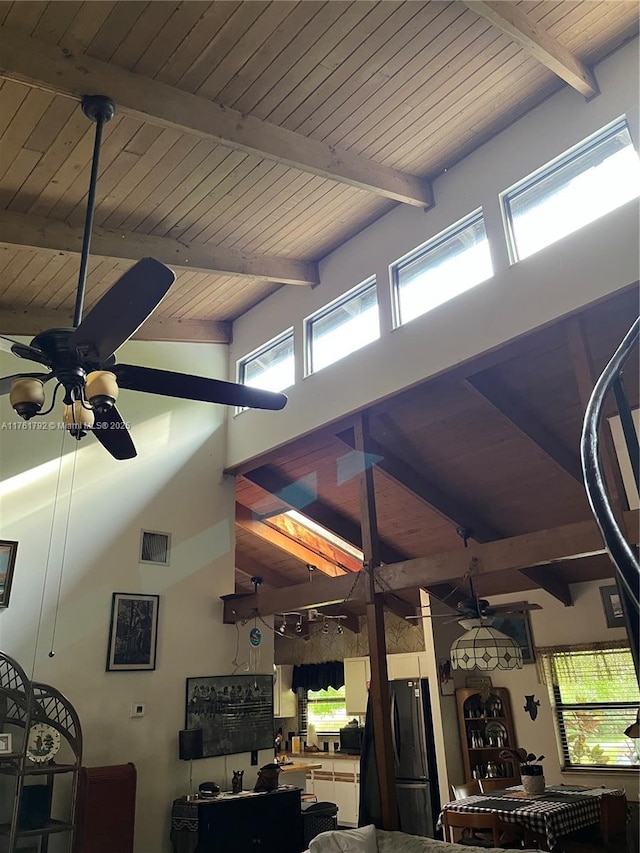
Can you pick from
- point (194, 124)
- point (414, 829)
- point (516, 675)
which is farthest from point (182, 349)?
point (414, 829)

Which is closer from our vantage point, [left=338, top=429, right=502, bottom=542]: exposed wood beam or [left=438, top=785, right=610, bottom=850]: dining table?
[left=438, top=785, right=610, bottom=850]: dining table

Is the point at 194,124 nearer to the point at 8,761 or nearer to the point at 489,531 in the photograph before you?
the point at 8,761

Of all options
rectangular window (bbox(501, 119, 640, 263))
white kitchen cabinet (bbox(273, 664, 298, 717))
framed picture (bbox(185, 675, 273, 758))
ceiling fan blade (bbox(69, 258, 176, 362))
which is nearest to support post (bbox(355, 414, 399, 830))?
framed picture (bbox(185, 675, 273, 758))

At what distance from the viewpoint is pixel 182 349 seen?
687cm

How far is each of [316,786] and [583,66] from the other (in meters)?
9.23

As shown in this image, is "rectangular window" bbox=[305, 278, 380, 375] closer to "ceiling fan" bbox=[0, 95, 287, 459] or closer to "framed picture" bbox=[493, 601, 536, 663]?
"ceiling fan" bbox=[0, 95, 287, 459]

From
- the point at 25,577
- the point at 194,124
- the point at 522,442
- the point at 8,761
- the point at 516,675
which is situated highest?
the point at 194,124

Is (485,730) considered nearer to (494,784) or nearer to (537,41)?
(494,784)

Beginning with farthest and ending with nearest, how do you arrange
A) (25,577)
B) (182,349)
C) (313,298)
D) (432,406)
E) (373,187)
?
Answer: (182,349), (313,298), (432,406), (25,577), (373,187)

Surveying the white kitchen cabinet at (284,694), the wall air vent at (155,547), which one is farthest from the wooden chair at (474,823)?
the white kitchen cabinet at (284,694)

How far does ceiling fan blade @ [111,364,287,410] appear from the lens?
3.12 m

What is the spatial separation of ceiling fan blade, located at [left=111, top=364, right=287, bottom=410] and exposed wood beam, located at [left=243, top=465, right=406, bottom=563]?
362 cm

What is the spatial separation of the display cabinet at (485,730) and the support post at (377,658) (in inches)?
119

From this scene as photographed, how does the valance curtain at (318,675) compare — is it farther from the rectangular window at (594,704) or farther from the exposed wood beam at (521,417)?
the exposed wood beam at (521,417)
